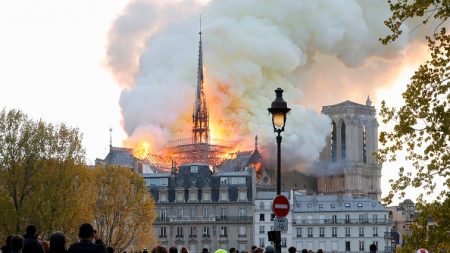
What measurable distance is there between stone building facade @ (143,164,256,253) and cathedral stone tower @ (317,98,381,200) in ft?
139

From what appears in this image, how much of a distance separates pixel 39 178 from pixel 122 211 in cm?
2548

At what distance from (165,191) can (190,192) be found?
10.4ft

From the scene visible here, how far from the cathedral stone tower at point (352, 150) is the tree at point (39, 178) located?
100952 millimetres

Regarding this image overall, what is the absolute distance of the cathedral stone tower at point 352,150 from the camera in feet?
587

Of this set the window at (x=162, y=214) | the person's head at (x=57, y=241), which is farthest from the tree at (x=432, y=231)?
the window at (x=162, y=214)

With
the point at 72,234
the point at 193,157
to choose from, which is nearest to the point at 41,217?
the point at 72,234

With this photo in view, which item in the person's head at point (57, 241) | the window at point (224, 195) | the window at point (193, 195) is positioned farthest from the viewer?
the window at point (193, 195)

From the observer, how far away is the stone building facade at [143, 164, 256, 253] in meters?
133

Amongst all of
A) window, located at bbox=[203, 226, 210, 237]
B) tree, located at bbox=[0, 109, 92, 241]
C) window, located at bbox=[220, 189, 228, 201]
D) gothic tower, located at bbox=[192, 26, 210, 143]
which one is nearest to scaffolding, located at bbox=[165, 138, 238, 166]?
gothic tower, located at bbox=[192, 26, 210, 143]

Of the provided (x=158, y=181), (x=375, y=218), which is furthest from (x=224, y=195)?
(x=375, y=218)

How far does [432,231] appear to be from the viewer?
85.6 feet

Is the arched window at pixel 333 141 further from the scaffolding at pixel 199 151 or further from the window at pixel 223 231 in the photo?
the window at pixel 223 231

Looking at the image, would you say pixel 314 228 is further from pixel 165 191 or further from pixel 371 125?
pixel 371 125

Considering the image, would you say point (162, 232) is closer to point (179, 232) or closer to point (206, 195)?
point (179, 232)
